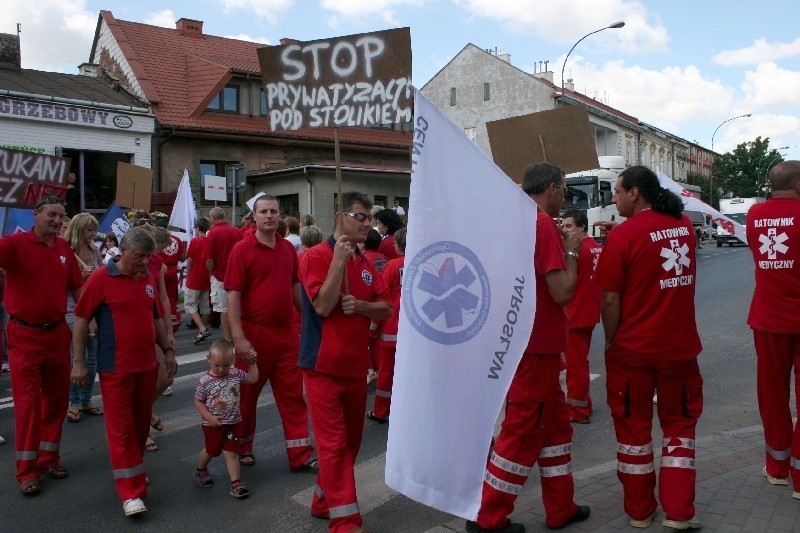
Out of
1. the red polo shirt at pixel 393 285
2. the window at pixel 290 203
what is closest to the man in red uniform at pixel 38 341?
the red polo shirt at pixel 393 285

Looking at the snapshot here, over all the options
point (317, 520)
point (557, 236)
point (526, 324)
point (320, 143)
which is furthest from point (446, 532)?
point (320, 143)

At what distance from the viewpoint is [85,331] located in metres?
4.88

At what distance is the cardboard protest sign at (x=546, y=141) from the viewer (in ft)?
20.5

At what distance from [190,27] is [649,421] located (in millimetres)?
31202

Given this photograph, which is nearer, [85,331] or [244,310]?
[85,331]

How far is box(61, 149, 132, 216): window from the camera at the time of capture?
22.3 m

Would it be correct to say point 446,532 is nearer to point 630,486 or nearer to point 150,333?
point 630,486

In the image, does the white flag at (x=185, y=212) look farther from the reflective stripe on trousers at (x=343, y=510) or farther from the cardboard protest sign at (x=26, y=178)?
the reflective stripe on trousers at (x=343, y=510)

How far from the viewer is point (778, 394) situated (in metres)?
4.62

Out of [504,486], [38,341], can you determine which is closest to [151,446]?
[38,341]

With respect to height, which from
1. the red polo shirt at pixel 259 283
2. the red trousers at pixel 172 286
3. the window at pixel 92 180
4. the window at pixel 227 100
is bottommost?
the red trousers at pixel 172 286

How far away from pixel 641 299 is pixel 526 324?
0.86 m

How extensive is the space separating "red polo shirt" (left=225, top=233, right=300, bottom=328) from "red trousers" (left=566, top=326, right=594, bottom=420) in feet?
7.85

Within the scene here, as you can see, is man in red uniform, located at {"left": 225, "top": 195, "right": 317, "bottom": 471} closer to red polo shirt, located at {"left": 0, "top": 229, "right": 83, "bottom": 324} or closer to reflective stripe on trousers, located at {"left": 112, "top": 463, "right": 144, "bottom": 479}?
reflective stripe on trousers, located at {"left": 112, "top": 463, "right": 144, "bottom": 479}
